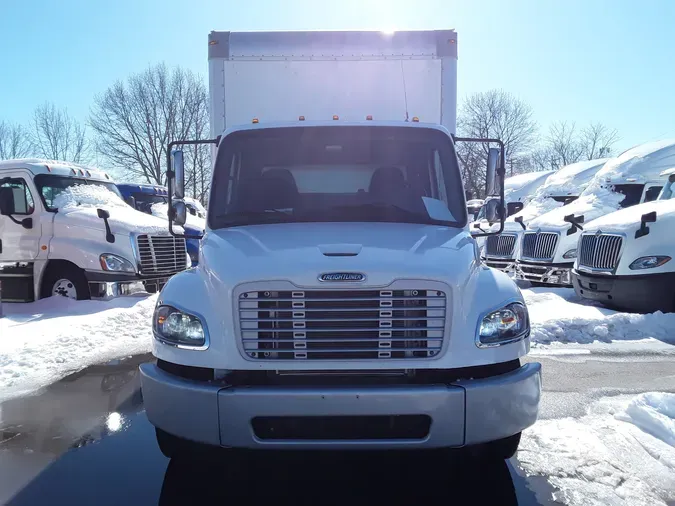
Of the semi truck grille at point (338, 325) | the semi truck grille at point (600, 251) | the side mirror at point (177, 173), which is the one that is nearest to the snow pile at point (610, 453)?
the semi truck grille at point (338, 325)

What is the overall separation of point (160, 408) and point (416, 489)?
1.62 metres

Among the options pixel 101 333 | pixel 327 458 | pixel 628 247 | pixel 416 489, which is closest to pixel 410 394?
pixel 416 489

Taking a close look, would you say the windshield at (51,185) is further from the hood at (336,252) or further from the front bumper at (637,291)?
the front bumper at (637,291)

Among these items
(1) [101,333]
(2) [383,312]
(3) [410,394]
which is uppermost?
(2) [383,312]

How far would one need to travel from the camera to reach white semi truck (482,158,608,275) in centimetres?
1288

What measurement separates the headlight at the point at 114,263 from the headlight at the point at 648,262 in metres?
8.27

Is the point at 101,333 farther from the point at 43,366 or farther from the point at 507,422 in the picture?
the point at 507,422

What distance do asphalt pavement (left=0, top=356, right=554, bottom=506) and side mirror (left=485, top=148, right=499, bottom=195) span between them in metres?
2.23

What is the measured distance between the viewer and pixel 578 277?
931cm

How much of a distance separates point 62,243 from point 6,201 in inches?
46.9

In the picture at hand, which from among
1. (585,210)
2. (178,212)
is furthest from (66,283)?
(585,210)

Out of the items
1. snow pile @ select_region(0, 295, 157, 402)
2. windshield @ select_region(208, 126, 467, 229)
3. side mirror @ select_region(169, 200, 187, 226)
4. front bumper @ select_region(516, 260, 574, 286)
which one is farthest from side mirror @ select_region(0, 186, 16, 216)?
front bumper @ select_region(516, 260, 574, 286)

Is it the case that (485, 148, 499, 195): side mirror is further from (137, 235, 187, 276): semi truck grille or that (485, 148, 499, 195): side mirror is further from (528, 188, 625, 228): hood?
(528, 188, 625, 228): hood

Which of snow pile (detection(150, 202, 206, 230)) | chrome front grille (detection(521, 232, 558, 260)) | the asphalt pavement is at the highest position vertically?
snow pile (detection(150, 202, 206, 230))
